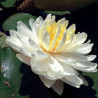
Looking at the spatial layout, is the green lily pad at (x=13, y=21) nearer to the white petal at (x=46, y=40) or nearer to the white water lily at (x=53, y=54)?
the white water lily at (x=53, y=54)

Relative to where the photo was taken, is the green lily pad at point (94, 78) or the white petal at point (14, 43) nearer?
the white petal at point (14, 43)

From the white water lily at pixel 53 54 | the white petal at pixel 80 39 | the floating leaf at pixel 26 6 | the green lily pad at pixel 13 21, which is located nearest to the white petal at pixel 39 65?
the white water lily at pixel 53 54

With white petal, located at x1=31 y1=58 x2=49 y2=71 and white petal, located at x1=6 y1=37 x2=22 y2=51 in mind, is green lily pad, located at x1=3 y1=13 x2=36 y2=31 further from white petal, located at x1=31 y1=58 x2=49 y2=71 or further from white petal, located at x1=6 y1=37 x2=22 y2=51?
white petal, located at x1=31 y1=58 x2=49 y2=71

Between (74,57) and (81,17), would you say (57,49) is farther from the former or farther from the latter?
(81,17)

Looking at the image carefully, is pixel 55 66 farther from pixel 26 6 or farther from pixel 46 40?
pixel 26 6

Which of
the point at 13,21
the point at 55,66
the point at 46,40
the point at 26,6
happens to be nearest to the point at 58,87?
the point at 55,66

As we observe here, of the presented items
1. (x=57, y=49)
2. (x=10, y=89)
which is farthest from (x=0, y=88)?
(x=57, y=49)
